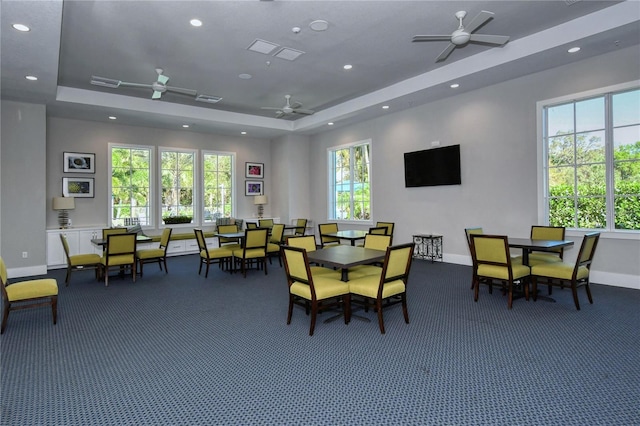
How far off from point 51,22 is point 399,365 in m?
5.20

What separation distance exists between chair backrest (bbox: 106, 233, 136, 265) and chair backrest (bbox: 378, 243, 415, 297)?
4.70 m

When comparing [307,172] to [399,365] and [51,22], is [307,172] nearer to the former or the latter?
[51,22]

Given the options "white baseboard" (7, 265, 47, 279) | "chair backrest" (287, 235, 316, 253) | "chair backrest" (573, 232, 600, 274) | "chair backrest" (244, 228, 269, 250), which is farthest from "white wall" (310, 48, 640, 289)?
"white baseboard" (7, 265, 47, 279)

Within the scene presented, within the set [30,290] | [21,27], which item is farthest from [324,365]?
[21,27]

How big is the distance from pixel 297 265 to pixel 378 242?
5.60 ft

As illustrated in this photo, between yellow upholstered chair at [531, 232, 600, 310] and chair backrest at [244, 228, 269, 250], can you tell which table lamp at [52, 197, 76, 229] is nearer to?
chair backrest at [244, 228, 269, 250]

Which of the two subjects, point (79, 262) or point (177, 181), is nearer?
point (79, 262)

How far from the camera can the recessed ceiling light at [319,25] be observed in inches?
183

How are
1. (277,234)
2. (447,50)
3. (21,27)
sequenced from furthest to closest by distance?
1. (277,234)
2. (447,50)
3. (21,27)

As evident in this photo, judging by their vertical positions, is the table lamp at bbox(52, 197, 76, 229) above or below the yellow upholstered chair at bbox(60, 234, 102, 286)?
above

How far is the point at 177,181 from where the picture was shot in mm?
9805

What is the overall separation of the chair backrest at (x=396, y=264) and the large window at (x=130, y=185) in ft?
25.1

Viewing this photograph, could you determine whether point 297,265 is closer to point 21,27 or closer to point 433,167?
point 21,27

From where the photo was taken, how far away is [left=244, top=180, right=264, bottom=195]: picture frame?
434 inches
